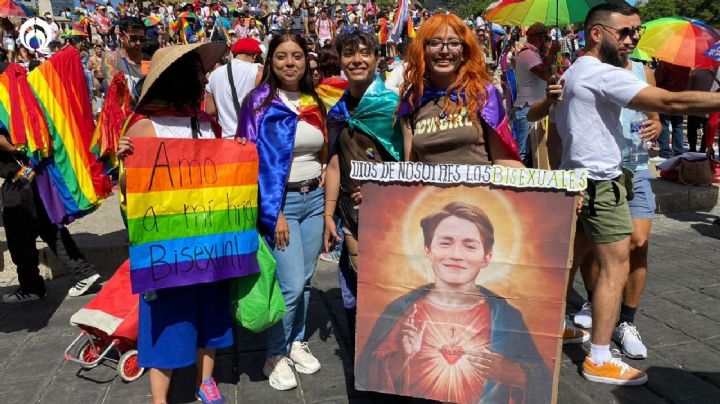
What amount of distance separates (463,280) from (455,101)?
0.79 meters

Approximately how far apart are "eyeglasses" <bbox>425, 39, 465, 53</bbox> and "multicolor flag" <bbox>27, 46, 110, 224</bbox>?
9.53 ft

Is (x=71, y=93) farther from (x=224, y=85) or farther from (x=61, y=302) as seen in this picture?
(x=61, y=302)

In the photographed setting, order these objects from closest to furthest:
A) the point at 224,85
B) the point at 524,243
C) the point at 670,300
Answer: the point at 524,243 → the point at 670,300 → the point at 224,85

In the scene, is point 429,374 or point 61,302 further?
point 61,302

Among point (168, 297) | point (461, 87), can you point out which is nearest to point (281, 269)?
point (168, 297)

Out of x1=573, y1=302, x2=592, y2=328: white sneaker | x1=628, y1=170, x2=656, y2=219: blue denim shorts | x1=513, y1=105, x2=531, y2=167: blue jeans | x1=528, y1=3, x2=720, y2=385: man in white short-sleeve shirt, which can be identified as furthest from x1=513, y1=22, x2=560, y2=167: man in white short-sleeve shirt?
x1=528, y1=3, x2=720, y2=385: man in white short-sleeve shirt

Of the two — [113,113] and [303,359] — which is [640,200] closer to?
[303,359]

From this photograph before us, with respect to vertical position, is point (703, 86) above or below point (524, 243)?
above

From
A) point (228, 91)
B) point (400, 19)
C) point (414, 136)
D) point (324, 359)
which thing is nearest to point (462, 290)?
point (414, 136)

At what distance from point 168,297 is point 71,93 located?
2.33 metres

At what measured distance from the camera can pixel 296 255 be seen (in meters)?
3.12

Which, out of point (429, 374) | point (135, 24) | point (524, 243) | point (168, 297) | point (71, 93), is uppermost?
point (135, 24)

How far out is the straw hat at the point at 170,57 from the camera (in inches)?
103

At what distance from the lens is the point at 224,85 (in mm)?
4949
